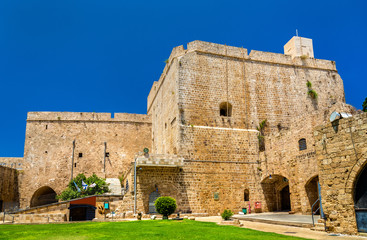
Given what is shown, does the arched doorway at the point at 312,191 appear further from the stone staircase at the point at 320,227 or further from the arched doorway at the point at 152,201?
the arched doorway at the point at 152,201

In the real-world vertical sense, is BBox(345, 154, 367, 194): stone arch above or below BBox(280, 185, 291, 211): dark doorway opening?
above

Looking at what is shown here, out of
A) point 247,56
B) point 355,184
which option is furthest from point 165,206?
point 247,56

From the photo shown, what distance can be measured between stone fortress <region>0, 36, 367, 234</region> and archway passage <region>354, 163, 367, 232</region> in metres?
4.91

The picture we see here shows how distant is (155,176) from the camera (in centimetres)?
1641

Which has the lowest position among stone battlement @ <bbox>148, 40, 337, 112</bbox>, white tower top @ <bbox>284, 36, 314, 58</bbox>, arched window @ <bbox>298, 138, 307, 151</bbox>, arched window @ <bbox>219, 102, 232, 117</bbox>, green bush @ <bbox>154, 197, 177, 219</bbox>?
green bush @ <bbox>154, 197, 177, 219</bbox>

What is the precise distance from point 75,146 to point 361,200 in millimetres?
22884

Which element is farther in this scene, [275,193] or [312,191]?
[275,193]

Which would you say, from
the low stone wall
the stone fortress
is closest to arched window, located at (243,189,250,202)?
the stone fortress

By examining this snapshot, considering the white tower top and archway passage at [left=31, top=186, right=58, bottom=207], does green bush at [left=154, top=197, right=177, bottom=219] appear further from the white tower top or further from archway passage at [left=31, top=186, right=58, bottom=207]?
archway passage at [left=31, top=186, right=58, bottom=207]

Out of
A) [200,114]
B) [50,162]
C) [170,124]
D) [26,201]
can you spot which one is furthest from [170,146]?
[26,201]

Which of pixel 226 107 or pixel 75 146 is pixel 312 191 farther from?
pixel 75 146

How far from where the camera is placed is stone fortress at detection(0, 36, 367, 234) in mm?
15961

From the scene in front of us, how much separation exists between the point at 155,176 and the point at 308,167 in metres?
7.76

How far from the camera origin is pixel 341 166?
8680 millimetres
